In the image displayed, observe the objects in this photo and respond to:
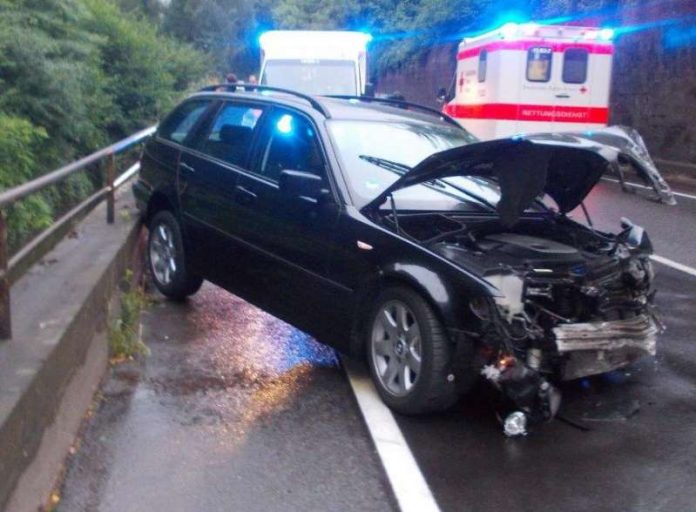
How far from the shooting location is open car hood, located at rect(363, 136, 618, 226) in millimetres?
5238

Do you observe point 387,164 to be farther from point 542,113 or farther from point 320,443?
point 542,113

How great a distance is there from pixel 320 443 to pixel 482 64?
48.8ft

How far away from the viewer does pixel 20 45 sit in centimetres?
901

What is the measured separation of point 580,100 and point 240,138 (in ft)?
41.5

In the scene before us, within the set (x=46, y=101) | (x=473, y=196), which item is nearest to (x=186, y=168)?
(x=473, y=196)

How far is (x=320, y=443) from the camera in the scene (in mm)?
4973

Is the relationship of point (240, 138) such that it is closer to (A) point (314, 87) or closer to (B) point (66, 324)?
(B) point (66, 324)

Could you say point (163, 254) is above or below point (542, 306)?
below

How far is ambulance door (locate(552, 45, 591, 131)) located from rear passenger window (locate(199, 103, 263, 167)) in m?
11.7

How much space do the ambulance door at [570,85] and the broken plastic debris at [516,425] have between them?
13.6 m

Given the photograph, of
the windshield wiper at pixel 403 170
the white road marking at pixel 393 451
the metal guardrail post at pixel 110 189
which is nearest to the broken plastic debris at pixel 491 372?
the white road marking at pixel 393 451

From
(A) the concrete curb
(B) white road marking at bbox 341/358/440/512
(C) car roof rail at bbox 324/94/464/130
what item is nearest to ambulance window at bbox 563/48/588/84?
(C) car roof rail at bbox 324/94/464/130

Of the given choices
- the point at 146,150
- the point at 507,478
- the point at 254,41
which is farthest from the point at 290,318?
the point at 254,41

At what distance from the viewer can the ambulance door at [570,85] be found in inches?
709
